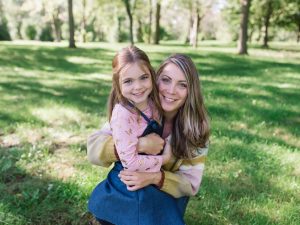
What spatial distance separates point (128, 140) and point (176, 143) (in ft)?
1.38

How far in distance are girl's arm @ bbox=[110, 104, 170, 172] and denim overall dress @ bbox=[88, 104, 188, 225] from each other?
0.11m

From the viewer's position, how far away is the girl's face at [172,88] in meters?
3.09

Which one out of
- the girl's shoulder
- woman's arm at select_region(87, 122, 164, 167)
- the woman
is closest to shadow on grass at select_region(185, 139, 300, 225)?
the woman

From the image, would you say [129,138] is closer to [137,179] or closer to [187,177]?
[137,179]

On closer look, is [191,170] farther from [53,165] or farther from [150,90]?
[53,165]

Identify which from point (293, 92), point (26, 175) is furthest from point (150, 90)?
point (293, 92)

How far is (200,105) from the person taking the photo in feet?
10.5

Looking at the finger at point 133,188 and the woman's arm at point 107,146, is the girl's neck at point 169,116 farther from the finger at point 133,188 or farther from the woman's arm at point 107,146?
the finger at point 133,188

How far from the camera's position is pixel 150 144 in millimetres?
2914

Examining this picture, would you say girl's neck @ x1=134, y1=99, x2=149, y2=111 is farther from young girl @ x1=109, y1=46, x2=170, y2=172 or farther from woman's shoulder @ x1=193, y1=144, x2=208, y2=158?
woman's shoulder @ x1=193, y1=144, x2=208, y2=158

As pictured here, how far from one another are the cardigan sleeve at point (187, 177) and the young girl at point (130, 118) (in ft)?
0.52

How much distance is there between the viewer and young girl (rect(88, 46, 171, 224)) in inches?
113

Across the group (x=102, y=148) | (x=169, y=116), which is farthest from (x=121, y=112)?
(x=169, y=116)

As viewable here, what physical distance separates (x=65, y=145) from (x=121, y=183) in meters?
3.50
